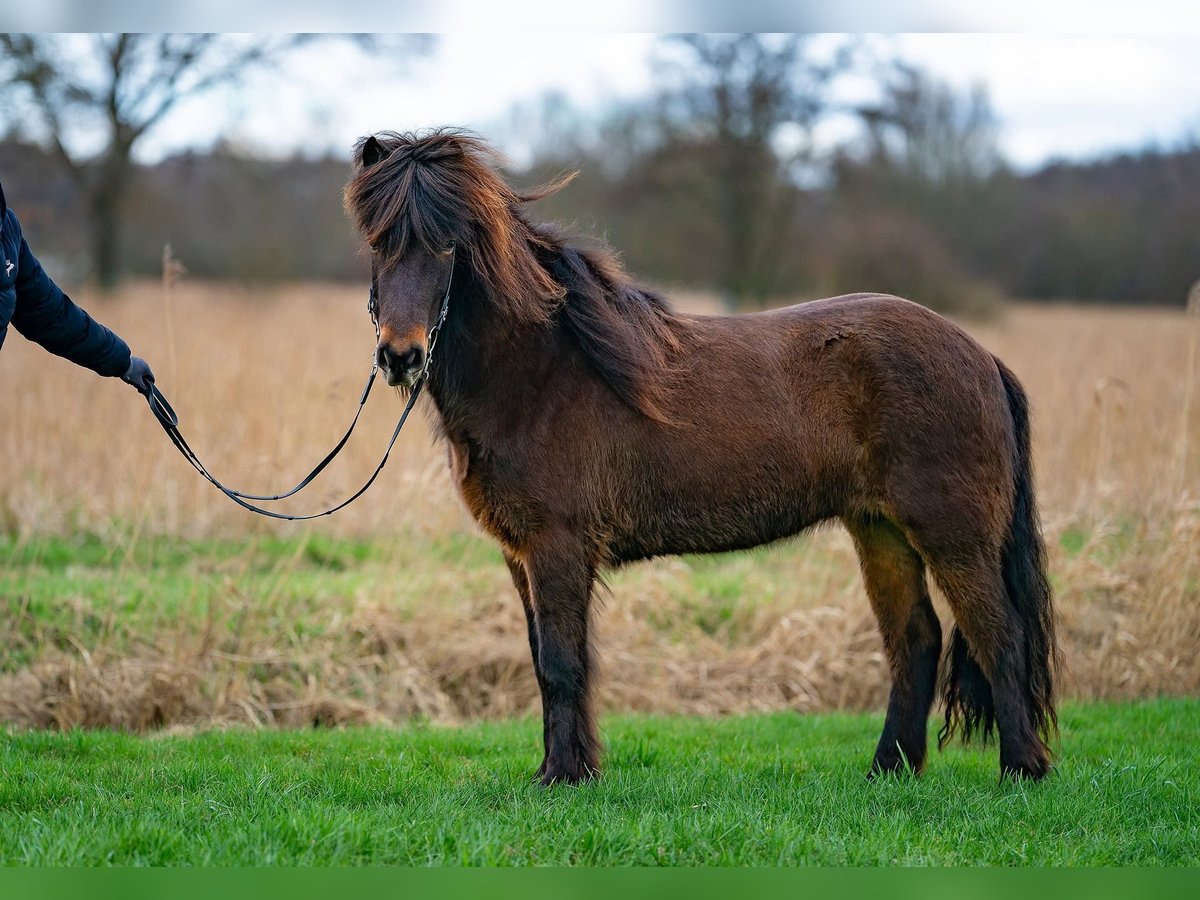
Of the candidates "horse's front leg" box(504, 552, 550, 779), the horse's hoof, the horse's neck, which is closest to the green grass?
the horse's hoof

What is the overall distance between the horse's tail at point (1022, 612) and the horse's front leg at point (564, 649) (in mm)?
1845

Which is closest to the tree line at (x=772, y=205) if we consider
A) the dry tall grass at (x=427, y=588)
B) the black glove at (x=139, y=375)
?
the dry tall grass at (x=427, y=588)

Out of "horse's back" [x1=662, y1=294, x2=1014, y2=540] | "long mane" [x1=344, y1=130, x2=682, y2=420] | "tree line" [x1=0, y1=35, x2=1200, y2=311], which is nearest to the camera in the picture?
"long mane" [x1=344, y1=130, x2=682, y2=420]

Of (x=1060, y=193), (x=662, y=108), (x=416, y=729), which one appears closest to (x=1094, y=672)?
(x=416, y=729)

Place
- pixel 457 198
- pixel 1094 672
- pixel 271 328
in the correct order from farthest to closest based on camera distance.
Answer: pixel 271 328 → pixel 1094 672 → pixel 457 198

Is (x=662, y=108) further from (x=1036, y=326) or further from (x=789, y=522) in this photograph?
(x=789, y=522)

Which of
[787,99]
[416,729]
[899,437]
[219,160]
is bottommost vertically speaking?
[416,729]

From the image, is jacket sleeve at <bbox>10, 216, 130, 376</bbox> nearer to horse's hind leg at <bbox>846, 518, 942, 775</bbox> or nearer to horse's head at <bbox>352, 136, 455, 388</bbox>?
horse's head at <bbox>352, 136, 455, 388</bbox>

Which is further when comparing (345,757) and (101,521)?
(101,521)

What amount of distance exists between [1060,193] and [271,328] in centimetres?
2233

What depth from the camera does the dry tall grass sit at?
644 cm

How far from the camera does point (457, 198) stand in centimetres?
428

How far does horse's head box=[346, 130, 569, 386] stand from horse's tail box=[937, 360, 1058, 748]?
233cm

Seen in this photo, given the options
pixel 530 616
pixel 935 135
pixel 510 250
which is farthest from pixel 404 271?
pixel 935 135
